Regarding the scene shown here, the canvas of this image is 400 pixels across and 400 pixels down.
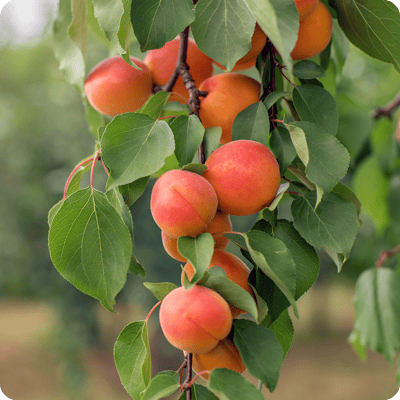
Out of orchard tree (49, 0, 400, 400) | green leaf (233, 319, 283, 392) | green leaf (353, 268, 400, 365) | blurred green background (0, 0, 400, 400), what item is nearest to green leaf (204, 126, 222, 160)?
orchard tree (49, 0, 400, 400)

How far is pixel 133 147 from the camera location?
240 millimetres

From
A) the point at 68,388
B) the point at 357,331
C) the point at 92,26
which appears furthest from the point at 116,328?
the point at 92,26

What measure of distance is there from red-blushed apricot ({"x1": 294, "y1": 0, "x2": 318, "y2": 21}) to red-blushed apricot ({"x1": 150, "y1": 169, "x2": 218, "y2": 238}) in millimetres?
141

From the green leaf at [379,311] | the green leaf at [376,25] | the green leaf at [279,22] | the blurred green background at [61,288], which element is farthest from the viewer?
the blurred green background at [61,288]

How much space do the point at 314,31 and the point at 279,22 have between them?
0.12 meters

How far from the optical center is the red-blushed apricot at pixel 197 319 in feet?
0.69

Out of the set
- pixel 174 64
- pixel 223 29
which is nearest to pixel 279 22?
pixel 223 29

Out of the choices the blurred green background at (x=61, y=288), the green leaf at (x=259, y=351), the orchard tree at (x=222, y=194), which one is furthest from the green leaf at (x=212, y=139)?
the blurred green background at (x=61, y=288)

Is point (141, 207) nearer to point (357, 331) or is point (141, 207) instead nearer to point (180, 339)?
point (357, 331)

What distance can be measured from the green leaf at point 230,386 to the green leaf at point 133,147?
11 cm

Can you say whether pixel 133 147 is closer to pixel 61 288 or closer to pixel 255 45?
pixel 255 45

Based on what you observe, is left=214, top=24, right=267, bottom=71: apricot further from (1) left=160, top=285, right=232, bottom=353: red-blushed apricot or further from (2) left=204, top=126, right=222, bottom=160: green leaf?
(1) left=160, top=285, right=232, bottom=353: red-blushed apricot

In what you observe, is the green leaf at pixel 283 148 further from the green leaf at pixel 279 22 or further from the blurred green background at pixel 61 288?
the blurred green background at pixel 61 288

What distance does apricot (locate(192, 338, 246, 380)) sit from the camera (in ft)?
0.75
